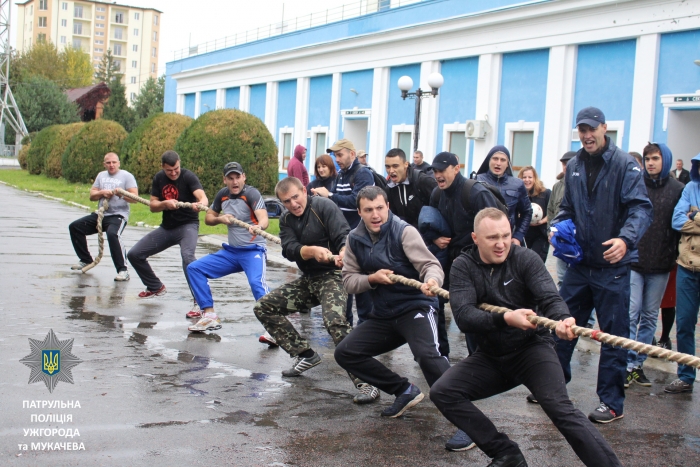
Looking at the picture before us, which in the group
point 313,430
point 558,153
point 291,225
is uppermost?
point 558,153

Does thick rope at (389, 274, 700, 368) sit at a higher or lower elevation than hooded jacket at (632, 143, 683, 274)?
lower

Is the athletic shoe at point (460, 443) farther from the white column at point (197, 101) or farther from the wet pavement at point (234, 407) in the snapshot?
the white column at point (197, 101)

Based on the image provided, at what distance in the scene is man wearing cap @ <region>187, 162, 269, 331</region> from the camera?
8.27 m

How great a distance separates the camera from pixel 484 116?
23250 mm

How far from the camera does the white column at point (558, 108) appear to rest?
20.5 metres

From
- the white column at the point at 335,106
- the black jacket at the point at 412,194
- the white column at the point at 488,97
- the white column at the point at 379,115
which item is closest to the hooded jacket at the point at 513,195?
the black jacket at the point at 412,194

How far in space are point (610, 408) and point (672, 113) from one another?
538 inches

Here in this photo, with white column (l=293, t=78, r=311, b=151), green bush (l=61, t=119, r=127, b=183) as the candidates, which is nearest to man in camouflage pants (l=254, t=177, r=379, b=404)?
white column (l=293, t=78, r=311, b=151)

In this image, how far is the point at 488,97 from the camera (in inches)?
910

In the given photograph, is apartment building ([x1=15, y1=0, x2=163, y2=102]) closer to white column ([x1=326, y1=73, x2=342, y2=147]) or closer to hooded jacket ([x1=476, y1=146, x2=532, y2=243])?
white column ([x1=326, y1=73, x2=342, y2=147])

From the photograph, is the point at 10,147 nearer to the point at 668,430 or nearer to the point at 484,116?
the point at 484,116

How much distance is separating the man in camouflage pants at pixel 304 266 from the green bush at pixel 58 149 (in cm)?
3615

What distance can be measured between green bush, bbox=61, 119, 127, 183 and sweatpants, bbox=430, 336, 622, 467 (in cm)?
3210

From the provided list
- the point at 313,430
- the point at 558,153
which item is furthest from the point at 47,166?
the point at 313,430
